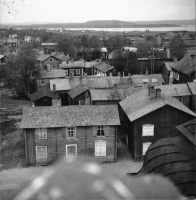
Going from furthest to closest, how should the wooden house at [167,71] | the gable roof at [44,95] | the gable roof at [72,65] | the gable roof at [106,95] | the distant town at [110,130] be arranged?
the gable roof at [72,65] → the wooden house at [167,71] → the gable roof at [44,95] → the gable roof at [106,95] → the distant town at [110,130]

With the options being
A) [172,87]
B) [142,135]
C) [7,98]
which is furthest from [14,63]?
[142,135]

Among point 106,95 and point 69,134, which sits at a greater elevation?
point 106,95

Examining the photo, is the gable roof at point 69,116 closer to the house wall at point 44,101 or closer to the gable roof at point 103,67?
the house wall at point 44,101

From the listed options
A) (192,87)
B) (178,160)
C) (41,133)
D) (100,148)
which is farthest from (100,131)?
(178,160)

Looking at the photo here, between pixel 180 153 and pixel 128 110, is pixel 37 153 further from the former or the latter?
pixel 180 153

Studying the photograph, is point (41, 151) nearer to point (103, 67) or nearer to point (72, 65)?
point (103, 67)

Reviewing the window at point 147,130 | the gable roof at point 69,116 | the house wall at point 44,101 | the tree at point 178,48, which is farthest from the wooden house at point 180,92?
the tree at point 178,48
